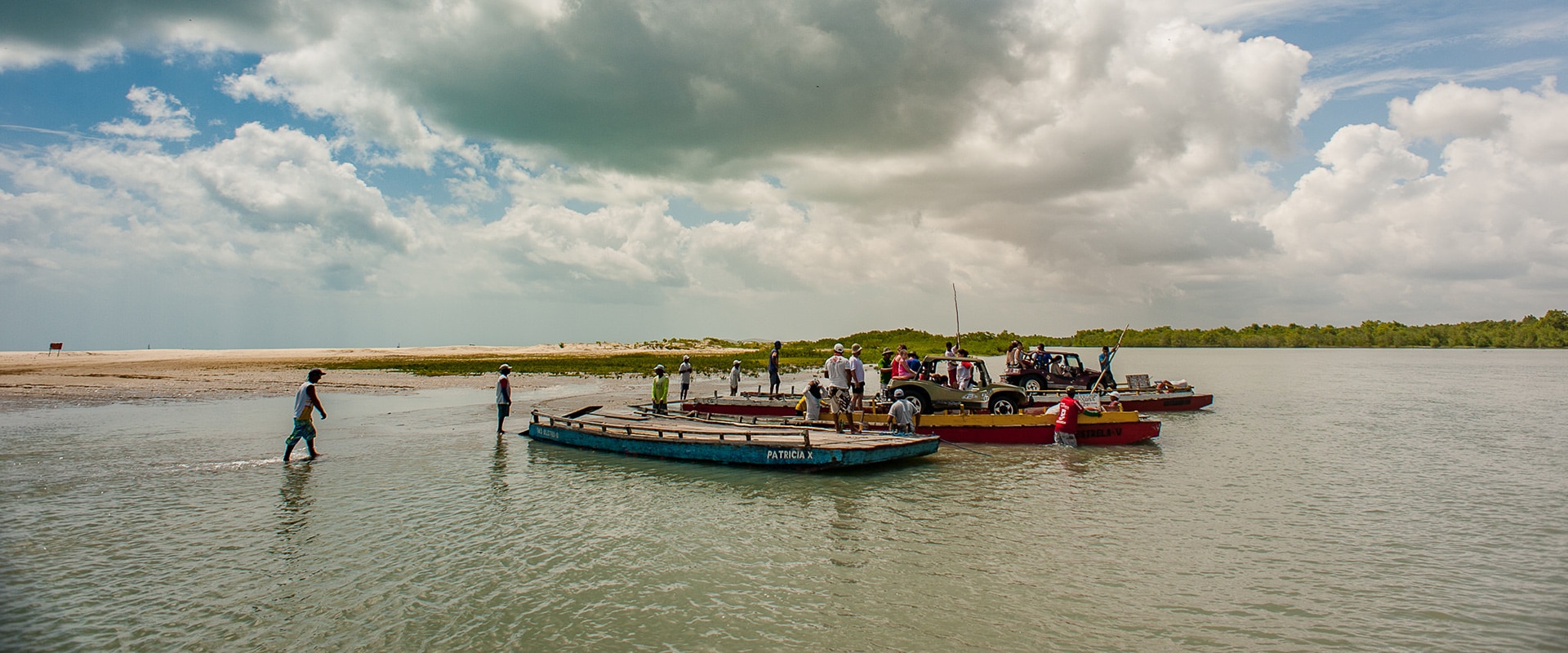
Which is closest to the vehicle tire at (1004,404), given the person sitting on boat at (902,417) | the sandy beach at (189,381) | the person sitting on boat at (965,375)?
the person sitting on boat at (965,375)

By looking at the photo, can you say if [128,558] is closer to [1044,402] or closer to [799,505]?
[799,505]

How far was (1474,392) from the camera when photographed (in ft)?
125

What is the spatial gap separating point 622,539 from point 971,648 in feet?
18.2

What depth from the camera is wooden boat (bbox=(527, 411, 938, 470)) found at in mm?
14914

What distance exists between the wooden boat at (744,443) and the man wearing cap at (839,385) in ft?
1.54

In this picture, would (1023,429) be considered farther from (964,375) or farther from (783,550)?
(783,550)

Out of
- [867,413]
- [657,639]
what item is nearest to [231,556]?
[657,639]

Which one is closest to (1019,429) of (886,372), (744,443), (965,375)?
(965,375)

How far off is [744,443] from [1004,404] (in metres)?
9.15

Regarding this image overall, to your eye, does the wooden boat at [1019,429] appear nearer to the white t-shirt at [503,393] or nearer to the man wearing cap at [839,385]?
the man wearing cap at [839,385]

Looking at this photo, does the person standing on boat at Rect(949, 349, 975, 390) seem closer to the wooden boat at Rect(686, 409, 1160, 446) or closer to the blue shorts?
the wooden boat at Rect(686, 409, 1160, 446)

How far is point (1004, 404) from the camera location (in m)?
21.0

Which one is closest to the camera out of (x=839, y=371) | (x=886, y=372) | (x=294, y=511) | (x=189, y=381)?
(x=294, y=511)

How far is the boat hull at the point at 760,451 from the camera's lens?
1483cm
